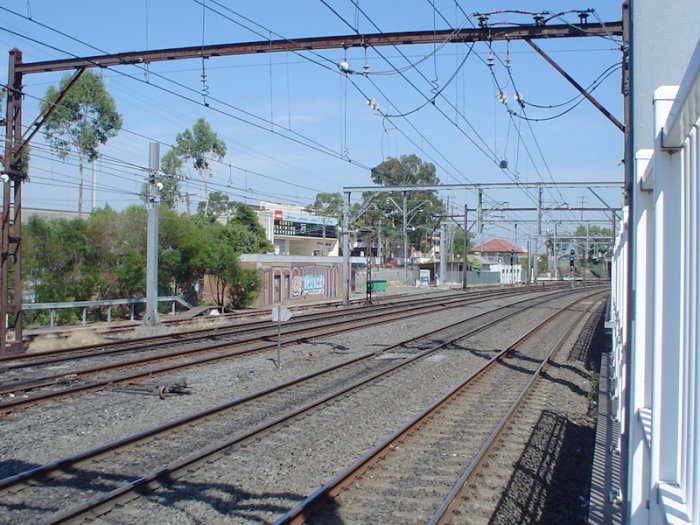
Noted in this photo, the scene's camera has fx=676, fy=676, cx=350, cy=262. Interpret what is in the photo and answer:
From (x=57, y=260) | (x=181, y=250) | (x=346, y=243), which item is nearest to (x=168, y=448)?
(x=57, y=260)

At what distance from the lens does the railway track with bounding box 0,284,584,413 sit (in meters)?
12.3

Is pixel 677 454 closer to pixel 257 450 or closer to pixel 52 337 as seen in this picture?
pixel 257 450

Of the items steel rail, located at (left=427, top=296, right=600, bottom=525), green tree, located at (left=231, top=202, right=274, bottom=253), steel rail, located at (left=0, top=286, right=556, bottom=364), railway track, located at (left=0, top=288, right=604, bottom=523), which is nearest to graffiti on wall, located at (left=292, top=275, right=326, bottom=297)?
steel rail, located at (left=0, top=286, right=556, bottom=364)

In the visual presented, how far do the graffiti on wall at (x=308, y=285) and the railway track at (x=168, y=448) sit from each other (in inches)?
1053

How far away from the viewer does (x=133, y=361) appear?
1539 centimetres

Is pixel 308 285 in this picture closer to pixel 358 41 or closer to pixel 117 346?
pixel 117 346

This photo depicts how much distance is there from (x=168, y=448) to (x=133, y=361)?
7126mm

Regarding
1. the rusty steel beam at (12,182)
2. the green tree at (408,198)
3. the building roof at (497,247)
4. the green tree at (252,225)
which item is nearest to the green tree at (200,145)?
the green tree at (252,225)

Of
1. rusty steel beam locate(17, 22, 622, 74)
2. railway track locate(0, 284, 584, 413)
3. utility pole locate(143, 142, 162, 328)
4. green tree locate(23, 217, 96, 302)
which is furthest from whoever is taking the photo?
green tree locate(23, 217, 96, 302)

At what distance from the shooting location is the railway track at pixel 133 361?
12.3m

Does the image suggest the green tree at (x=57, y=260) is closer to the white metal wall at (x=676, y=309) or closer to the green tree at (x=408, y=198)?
the white metal wall at (x=676, y=309)

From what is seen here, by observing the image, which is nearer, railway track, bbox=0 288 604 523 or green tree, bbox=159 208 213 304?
railway track, bbox=0 288 604 523

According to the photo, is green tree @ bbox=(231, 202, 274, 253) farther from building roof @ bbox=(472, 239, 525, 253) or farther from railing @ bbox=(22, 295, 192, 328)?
building roof @ bbox=(472, 239, 525, 253)

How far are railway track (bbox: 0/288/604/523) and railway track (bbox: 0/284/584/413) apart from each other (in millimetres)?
3189
